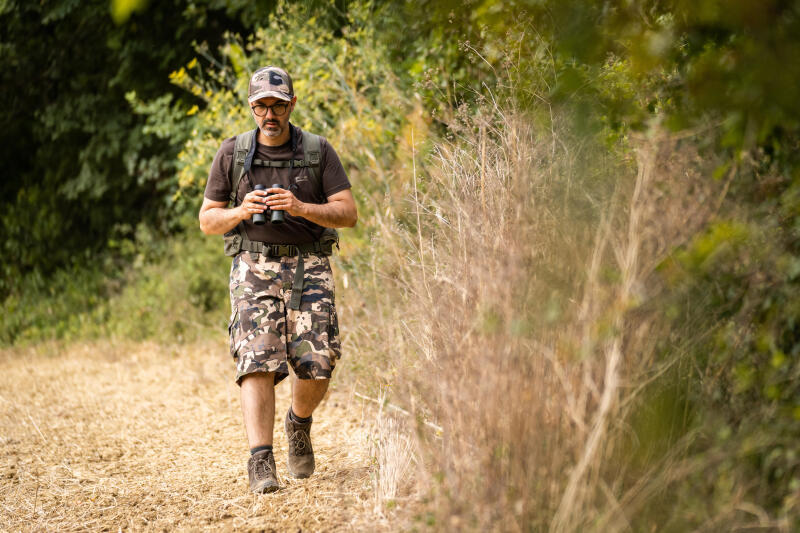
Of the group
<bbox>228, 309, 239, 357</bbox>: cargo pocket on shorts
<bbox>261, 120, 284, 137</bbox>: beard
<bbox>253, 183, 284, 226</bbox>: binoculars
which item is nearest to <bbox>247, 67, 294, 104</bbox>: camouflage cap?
<bbox>261, 120, 284, 137</bbox>: beard

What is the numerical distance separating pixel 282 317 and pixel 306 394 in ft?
1.36

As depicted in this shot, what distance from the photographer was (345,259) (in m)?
6.93

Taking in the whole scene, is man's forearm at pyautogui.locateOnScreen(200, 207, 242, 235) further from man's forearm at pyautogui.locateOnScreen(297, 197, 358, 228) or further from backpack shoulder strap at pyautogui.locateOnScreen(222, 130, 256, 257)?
man's forearm at pyautogui.locateOnScreen(297, 197, 358, 228)

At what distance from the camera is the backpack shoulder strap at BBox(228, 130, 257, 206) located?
426 centimetres

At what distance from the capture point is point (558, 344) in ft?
9.45

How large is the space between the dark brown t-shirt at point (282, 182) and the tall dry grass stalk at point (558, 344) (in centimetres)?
117

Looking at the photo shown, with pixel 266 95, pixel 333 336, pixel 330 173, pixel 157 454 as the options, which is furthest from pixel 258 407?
pixel 157 454

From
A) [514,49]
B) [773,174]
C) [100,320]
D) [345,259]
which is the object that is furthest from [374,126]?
[100,320]

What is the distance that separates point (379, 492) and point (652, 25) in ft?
7.00

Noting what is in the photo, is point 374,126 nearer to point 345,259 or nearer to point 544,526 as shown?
point 345,259

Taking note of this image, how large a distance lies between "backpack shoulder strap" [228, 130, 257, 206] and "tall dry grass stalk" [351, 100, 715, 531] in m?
1.40

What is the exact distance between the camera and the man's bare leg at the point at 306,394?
4305 millimetres

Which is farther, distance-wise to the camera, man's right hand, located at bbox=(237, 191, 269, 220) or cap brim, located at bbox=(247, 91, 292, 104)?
cap brim, located at bbox=(247, 91, 292, 104)

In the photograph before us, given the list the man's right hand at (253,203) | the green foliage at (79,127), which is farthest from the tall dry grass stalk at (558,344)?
the green foliage at (79,127)
